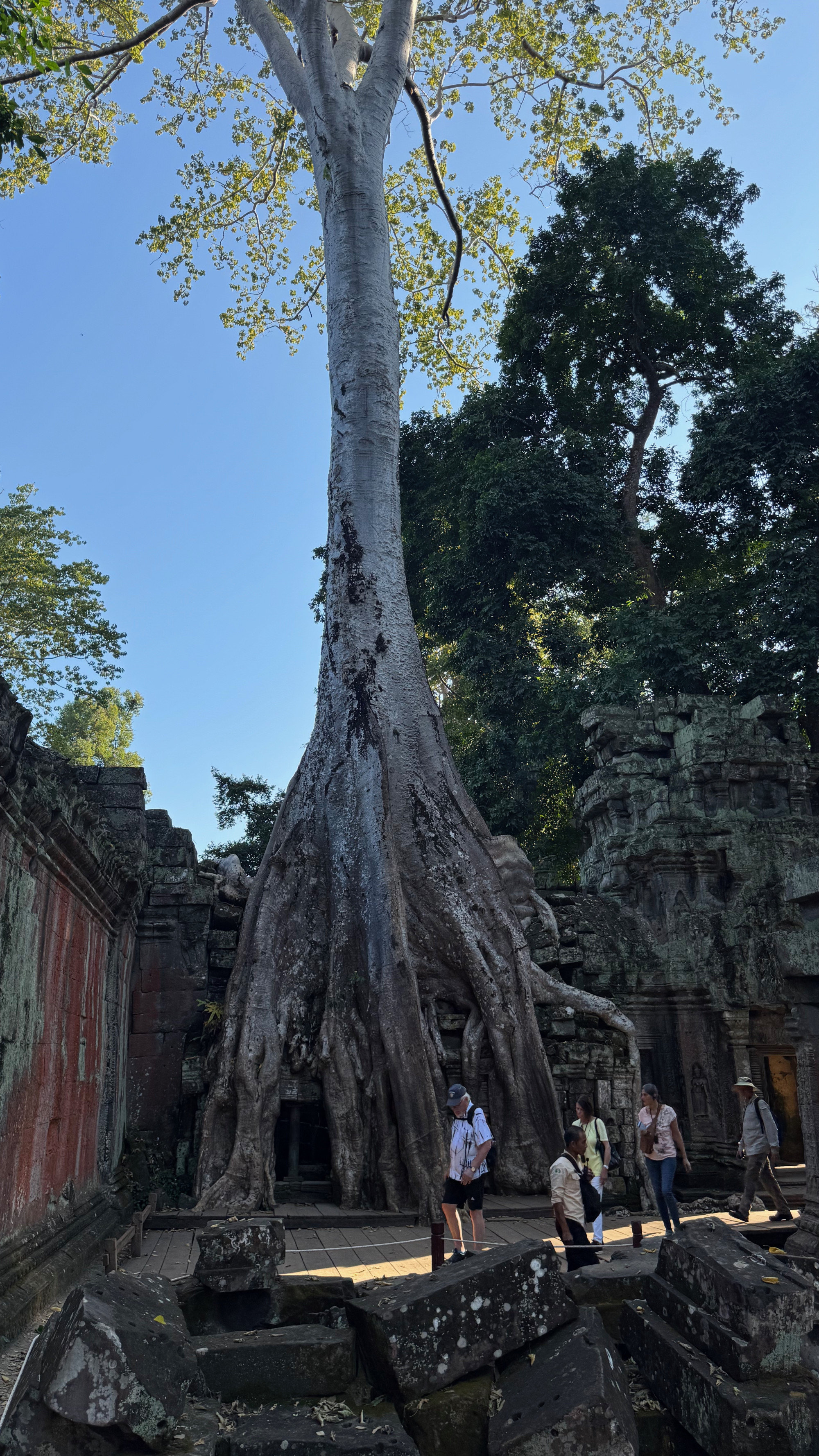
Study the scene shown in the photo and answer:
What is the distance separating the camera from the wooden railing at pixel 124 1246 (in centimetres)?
360

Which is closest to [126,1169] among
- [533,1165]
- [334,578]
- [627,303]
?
[533,1165]

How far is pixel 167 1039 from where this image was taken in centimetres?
732

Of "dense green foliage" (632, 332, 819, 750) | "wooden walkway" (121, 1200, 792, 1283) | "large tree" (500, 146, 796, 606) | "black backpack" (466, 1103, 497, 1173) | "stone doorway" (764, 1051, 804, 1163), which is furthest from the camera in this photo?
"large tree" (500, 146, 796, 606)

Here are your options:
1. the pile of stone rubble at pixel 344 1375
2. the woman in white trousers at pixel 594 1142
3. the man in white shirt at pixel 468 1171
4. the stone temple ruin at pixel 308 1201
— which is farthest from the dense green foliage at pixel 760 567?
the pile of stone rubble at pixel 344 1375

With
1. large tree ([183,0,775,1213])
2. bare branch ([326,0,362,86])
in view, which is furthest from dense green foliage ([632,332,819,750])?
bare branch ([326,0,362,86])

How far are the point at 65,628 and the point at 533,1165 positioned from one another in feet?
53.8

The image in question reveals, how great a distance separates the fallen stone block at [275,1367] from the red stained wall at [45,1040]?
0.99 metres

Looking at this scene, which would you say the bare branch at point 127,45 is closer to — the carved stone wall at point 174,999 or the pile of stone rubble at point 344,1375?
the carved stone wall at point 174,999

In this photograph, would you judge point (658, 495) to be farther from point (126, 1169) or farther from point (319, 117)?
point (126, 1169)

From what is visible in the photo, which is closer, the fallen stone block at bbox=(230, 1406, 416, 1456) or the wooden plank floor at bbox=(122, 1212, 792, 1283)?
the fallen stone block at bbox=(230, 1406, 416, 1456)

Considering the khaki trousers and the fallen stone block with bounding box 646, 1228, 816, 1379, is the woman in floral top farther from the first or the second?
the fallen stone block with bounding box 646, 1228, 816, 1379

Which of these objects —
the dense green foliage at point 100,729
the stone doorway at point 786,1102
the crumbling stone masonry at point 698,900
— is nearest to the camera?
the crumbling stone masonry at point 698,900

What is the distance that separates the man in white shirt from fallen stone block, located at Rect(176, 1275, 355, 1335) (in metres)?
1.61

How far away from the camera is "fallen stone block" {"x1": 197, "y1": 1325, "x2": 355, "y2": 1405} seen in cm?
275
